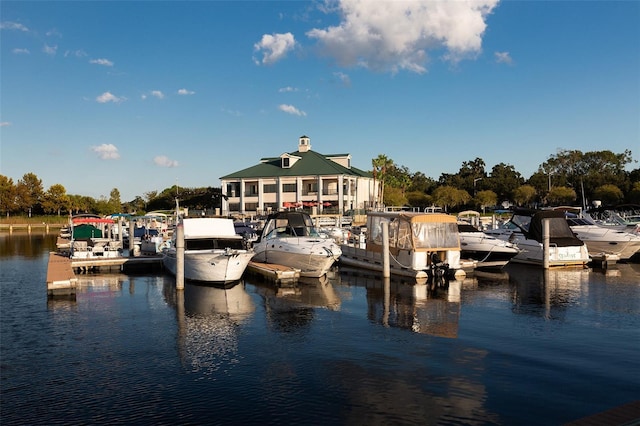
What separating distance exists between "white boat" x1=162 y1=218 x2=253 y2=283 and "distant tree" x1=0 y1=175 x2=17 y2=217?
86382 mm

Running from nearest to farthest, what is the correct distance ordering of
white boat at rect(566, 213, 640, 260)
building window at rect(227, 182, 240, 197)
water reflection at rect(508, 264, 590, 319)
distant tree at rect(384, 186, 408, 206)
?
1. water reflection at rect(508, 264, 590, 319)
2. white boat at rect(566, 213, 640, 260)
3. distant tree at rect(384, 186, 408, 206)
4. building window at rect(227, 182, 240, 197)

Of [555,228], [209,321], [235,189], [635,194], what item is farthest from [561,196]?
[209,321]

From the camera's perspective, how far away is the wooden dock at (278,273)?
24719 millimetres

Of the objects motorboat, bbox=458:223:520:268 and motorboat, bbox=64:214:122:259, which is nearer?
motorboat, bbox=458:223:520:268

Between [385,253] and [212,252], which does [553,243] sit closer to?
[385,253]

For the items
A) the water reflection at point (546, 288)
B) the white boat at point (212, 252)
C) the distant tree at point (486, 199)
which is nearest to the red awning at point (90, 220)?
the white boat at point (212, 252)

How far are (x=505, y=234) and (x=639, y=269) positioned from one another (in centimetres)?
815

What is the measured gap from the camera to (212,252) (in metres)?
24.7

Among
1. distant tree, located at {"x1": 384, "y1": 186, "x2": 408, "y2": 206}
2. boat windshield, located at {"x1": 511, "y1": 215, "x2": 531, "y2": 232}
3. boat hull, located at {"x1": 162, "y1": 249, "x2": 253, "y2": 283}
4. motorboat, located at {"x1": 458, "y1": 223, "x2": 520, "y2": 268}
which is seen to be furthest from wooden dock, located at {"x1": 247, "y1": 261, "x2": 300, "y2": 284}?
distant tree, located at {"x1": 384, "y1": 186, "x2": 408, "y2": 206}

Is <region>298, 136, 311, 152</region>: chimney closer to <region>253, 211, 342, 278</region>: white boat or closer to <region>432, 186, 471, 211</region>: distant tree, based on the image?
<region>432, 186, 471, 211</region>: distant tree

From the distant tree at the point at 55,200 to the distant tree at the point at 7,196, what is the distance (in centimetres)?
554

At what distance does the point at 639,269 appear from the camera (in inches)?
1166

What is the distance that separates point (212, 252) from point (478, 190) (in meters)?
77.4

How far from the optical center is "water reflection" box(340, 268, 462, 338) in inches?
656
